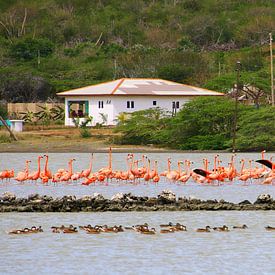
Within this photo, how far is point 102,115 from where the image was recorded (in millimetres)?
58469

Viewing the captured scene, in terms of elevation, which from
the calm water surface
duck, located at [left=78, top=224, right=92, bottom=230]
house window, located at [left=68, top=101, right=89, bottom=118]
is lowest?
the calm water surface

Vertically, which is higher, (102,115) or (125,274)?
(102,115)

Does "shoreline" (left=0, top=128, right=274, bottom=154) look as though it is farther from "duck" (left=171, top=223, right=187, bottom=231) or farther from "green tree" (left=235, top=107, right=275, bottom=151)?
"duck" (left=171, top=223, right=187, bottom=231)

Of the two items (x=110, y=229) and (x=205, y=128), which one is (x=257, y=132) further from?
(x=110, y=229)

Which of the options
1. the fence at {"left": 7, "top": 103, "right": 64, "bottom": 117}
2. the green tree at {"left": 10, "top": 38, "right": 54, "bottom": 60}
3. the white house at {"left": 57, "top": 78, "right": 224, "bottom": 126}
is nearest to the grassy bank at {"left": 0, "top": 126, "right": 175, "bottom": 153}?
the white house at {"left": 57, "top": 78, "right": 224, "bottom": 126}

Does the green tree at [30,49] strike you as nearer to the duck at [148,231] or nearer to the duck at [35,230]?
the duck at [35,230]

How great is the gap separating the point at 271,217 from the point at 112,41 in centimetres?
6571

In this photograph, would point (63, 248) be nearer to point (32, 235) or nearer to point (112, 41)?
point (32, 235)

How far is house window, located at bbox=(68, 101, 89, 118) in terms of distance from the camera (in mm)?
59375

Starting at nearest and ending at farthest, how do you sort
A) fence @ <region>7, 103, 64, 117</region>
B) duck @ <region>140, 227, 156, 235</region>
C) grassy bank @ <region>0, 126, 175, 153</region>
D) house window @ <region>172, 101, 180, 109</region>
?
duck @ <region>140, 227, 156, 235</region> < grassy bank @ <region>0, 126, 175, 153</region> < house window @ <region>172, 101, 180, 109</region> < fence @ <region>7, 103, 64, 117</region>

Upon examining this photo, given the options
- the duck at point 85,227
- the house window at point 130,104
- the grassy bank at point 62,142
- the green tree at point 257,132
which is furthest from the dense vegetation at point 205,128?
the duck at point 85,227

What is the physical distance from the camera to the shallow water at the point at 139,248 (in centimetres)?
1884

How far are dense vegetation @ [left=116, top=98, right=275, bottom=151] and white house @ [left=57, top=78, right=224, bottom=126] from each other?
6.65 meters

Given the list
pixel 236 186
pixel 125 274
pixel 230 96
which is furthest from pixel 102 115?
pixel 125 274
